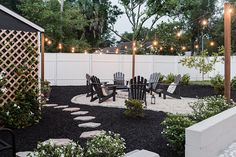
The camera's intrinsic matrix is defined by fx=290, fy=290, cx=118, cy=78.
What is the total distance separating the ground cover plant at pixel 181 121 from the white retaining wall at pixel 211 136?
0.35 m

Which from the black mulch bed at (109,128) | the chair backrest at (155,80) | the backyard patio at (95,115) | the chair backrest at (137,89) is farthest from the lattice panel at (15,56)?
the chair backrest at (155,80)

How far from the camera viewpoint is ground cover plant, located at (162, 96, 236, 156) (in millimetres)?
3752

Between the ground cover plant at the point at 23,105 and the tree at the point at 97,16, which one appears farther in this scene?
the tree at the point at 97,16

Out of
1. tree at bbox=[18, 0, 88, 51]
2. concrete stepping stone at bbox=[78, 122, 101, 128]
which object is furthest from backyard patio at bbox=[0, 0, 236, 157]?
tree at bbox=[18, 0, 88, 51]

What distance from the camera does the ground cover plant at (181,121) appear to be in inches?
148

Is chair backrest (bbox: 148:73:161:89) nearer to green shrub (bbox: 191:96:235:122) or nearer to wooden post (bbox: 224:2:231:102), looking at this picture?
wooden post (bbox: 224:2:231:102)

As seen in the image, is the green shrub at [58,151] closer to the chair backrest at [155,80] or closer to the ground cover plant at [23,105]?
the ground cover plant at [23,105]

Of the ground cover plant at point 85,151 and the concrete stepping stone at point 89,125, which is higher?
the ground cover plant at point 85,151

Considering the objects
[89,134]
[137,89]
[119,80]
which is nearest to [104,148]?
[89,134]

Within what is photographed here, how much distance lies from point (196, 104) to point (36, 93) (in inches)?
119

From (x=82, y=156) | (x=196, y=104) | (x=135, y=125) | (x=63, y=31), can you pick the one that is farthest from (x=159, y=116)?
(x=63, y=31)

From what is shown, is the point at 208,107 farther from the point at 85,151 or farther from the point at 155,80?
the point at 155,80

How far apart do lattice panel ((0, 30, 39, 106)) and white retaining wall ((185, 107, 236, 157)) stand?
3.55m

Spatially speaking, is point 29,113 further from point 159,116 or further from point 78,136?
point 159,116
